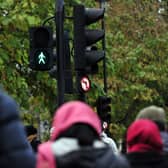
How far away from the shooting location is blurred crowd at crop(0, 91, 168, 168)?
4.10 m

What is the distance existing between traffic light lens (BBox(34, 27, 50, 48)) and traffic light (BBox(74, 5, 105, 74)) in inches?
55.8

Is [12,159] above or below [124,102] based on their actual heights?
above

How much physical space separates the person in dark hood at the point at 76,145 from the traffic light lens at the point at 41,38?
24.3ft

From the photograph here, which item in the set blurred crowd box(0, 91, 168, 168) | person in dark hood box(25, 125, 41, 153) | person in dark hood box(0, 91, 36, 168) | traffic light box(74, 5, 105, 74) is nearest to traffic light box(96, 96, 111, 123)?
person in dark hood box(25, 125, 41, 153)

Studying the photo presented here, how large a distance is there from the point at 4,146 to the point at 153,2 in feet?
90.2

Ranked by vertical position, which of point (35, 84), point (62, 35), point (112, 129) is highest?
point (62, 35)

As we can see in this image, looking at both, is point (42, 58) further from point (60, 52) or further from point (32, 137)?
point (32, 137)

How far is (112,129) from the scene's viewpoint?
96.2ft

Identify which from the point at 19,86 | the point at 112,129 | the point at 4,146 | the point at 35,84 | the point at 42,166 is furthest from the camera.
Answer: the point at 112,129

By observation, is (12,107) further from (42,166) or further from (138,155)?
(138,155)

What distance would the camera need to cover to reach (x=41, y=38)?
39.9 feet

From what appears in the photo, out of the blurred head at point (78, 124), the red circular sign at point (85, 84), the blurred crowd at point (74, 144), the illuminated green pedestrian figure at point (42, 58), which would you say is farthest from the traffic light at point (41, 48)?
the blurred head at point (78, 124)

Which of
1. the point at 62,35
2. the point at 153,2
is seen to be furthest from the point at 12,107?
the point at 153,2

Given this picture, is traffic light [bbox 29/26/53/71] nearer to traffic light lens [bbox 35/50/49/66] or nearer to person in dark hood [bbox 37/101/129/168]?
traffic light lens [bbox 35/50/49/66]
